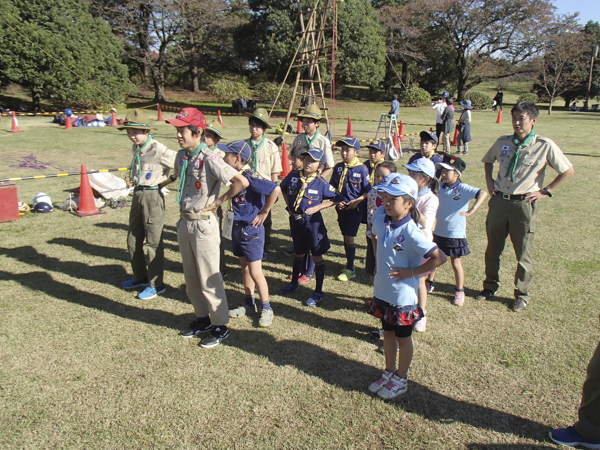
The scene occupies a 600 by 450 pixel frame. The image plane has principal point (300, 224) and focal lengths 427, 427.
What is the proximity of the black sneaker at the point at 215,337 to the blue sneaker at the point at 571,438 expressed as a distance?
119 inches

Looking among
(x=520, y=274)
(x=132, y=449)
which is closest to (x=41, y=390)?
(x=132, y=449)

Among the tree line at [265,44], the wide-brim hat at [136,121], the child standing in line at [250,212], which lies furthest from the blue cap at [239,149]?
the tree line at [265,44]

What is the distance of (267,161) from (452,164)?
8.32ft

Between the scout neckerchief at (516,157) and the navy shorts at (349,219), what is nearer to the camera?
the scout neckerchief at (516,157)

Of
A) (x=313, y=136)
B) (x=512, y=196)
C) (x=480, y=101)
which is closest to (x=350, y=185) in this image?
(x=313, y=136)

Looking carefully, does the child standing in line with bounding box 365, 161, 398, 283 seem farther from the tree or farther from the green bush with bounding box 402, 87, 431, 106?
the green bush with bounding box 402, 87, 431, 106

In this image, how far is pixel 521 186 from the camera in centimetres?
493

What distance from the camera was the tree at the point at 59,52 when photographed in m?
23.8

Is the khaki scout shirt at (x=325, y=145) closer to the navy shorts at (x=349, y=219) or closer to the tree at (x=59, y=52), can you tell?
the navy shorts at (x=349, y=219)

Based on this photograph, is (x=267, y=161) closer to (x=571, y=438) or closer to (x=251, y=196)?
(x=251, y=196)

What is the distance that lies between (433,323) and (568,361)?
1.31 meters

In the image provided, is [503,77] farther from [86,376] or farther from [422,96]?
[86,376]

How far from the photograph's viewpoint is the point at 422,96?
35562 mm

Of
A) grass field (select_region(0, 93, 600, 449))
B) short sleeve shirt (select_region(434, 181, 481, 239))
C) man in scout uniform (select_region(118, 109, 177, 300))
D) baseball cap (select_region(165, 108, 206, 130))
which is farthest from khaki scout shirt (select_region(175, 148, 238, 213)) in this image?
short sleeve shirt (select_region(434, 181, 481, 239))
